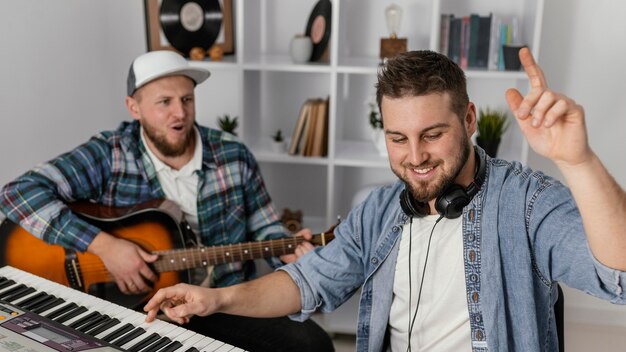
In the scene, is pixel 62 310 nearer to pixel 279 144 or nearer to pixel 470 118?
pixel 470 118

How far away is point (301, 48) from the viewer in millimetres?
2943

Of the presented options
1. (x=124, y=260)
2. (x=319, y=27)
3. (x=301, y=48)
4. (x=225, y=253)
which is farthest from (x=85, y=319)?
(x=319, y=27)

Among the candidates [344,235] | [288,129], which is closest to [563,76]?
[288,129]

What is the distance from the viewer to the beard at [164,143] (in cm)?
231

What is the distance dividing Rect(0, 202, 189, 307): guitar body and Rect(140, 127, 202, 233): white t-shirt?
0.17m

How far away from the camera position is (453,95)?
4.76ft

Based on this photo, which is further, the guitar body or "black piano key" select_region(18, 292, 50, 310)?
the guitar body

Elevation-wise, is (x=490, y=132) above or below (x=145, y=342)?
above

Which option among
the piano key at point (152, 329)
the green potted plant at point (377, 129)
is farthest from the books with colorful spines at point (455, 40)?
the piano key at point (152, 329)

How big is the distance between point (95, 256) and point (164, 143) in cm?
45

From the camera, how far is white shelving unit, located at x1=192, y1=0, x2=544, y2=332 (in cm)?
291

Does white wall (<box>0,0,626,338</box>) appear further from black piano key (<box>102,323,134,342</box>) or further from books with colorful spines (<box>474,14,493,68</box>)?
black piano key (<box>102,323,134,342</box>)

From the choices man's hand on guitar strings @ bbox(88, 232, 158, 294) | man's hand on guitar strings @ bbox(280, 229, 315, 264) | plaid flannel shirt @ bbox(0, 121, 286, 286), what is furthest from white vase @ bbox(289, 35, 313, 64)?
man's hand on guitar strings @ bbox(88, 232, 158, 294)

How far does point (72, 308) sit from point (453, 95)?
→ 977 mm
